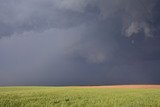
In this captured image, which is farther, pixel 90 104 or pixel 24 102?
pixel 24 102

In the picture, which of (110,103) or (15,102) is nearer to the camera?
(110,103)

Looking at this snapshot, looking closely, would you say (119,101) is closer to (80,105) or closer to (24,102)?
(80,105)

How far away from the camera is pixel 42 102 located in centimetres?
3153

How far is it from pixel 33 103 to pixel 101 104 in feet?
25.8

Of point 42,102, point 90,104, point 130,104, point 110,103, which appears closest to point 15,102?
point 42,102

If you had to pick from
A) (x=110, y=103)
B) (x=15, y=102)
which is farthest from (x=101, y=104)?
(x=15, y=102)

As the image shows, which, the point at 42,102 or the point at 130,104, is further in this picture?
the point at 42,102

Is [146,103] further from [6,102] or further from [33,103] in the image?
[6,102]

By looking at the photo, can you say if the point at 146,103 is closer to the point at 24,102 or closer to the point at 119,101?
the point at 119,101

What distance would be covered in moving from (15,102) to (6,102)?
3.37ft

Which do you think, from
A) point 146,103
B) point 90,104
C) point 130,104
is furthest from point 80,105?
point 146,103

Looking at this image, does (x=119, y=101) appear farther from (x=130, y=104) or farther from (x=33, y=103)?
(x=33, y=103)

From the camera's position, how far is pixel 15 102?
104ft

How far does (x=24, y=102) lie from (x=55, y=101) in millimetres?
3683
